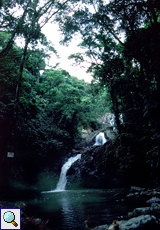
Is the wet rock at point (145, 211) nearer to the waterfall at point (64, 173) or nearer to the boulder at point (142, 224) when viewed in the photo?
the boulder at point (142, 224)

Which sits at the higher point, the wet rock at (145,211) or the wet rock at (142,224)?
the wet rock at (142,224)

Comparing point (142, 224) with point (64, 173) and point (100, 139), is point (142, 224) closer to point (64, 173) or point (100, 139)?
point (64, 173)

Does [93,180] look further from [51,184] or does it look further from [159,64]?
[159,64]

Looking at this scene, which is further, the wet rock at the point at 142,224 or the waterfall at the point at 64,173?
the waterfall at the point at 64,173

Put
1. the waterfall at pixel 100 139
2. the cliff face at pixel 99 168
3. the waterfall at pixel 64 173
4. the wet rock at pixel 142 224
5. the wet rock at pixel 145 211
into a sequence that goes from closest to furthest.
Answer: the wet rock at pixel 142 224
the wet rock at pixel 145 211
the cliff face at pixel 99 168
the waterfall at pixel 64 173
the waterfall at pixel 100 139

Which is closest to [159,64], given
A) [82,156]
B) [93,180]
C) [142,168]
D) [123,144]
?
[123,144]

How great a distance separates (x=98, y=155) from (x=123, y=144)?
7037mm

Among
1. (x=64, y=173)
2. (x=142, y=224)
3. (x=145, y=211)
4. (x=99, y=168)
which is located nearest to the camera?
(x=142, y=224)

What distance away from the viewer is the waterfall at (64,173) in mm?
18175

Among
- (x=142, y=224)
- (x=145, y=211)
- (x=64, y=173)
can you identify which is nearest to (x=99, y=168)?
(x=64, y=173)

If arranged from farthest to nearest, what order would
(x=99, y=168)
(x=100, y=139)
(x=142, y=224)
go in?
(x=100, y=139) → (x=99, y=168) → (x=142, y=224)

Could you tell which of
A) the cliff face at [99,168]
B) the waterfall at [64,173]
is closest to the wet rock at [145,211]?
the cliff face at [99,168]

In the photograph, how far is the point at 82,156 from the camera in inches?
781

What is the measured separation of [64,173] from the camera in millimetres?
19547
